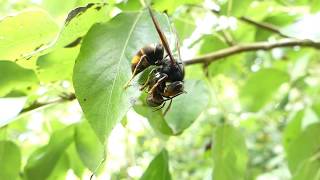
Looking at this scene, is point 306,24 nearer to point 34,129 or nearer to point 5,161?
point 5,161

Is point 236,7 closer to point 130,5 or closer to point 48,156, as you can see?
point 130,5

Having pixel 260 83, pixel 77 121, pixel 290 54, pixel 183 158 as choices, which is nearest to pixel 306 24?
pixel 77 121

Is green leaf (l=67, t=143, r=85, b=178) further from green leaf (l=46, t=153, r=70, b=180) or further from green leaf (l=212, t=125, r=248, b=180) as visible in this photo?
green leaf (l=212, t=125, r=248, b=180)

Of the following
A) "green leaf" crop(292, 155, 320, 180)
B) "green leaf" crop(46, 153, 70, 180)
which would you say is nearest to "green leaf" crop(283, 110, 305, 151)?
"green leaf" crop(292, 155, 320, 180)

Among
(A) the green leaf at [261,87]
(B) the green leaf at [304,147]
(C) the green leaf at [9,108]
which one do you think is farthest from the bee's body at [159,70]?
(A) the green leaf at [261,87]

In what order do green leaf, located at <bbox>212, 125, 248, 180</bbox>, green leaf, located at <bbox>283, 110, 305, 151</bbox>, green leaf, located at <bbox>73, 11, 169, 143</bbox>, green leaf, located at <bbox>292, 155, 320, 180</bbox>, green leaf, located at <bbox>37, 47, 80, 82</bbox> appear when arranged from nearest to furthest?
green leaf, located at <bbox>73, 11, 169, 143</bbox>
green leaf, located at <bbox>37, 47, 80, 82</bbox>
green leaf, located at <bbox>212, 125, 248, 180</bbox>
green leaf, located at <bbox>292, 155, 320, 180</bbox>
green leaf, located at <bbox>283, 110, 305, 151</bbox>

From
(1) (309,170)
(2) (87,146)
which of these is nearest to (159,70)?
(2) (87,146)
